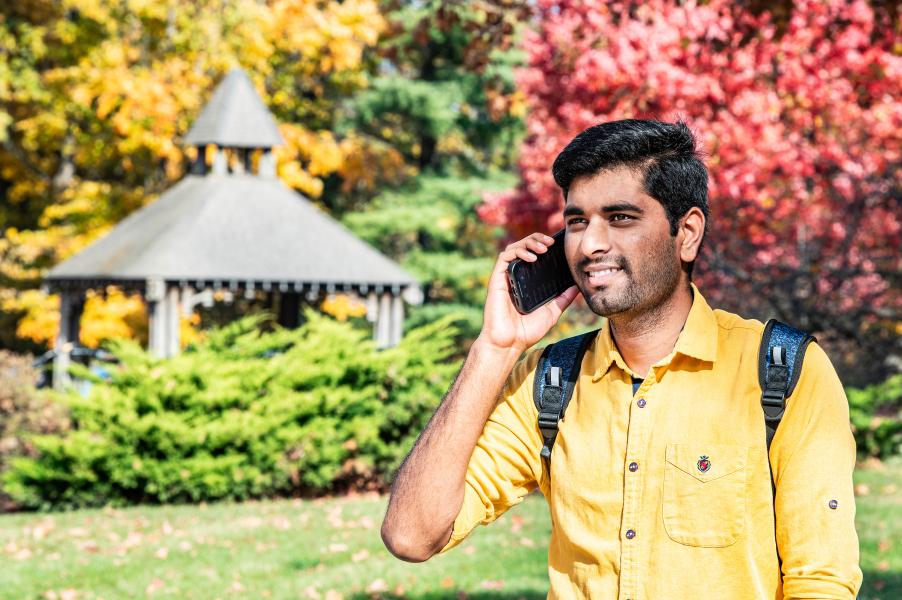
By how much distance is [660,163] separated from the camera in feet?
8.12

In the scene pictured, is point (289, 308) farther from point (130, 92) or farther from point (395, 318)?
point (130, 92)

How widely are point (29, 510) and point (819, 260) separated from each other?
9497mm

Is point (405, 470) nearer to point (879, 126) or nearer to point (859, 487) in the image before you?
point (859, 487)

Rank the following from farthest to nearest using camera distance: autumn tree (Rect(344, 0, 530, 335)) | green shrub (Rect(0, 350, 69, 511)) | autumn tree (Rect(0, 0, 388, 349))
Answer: autumn tree (Rect(344, 0, 530, 335)) → autumn tree (Rect(0, 0, 388, 349)) → green shrub (Rect(0, 350, 69, 511))

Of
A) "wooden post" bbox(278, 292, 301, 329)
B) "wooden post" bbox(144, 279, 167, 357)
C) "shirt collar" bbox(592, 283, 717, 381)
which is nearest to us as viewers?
"shirt collar" bbox(592, 283, 717, 381)

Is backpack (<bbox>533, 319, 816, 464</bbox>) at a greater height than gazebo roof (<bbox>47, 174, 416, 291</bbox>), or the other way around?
gazebo roof (<bbox>47, 174, 416, 291</bbox>)

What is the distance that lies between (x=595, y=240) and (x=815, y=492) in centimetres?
70

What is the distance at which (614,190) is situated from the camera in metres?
2.46

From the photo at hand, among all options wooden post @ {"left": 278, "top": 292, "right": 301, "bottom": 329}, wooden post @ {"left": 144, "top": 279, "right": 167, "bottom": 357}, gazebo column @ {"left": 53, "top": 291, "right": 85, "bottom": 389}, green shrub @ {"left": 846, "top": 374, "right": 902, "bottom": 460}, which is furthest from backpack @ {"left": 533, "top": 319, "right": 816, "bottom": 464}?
wooden post @ {"left": 278, "top": 292, "right": 301, "bottom": 329}

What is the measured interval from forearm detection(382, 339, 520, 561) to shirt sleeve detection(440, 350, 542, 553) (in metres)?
0.06

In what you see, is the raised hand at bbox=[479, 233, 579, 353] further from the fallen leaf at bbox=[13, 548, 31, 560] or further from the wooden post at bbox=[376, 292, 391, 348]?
the wooden post at bbox=[376, 292, 391, 348]

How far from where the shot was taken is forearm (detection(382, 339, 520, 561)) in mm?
2533

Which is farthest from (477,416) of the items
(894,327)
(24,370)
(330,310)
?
(330,310)

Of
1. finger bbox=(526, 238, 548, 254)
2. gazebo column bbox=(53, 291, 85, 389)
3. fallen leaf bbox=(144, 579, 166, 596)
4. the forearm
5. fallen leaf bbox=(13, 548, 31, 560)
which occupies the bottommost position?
fallen leaf bbox=(13, 548, 31, 560)
